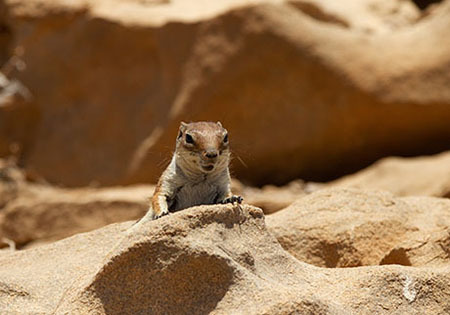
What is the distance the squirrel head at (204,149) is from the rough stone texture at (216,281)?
0.47 meters

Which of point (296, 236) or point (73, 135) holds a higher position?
→ point (296, 236)

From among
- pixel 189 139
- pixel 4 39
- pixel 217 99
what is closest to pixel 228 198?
pixel 189 139

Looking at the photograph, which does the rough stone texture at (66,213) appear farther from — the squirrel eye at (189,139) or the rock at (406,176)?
the squirrel eye at (189,139)

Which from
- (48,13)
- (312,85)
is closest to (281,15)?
(312,85)

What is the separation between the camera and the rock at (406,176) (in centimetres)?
1128

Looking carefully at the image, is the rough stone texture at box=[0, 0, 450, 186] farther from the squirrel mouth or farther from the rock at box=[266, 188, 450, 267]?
the squirrel mouth

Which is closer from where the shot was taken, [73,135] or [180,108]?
[180,108]

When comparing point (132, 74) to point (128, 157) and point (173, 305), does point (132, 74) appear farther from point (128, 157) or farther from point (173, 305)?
point (173, 305)

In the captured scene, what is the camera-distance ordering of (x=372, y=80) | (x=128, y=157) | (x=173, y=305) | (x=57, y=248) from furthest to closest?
(x=128, y=157)
(x=372, y=80)
(x=57, y=248)
(x=173, y=305)

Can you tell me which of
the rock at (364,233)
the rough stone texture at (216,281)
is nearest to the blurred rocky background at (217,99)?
the rock at (364,233)

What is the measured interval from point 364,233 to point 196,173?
1661mm

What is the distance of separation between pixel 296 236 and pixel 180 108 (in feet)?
23.0

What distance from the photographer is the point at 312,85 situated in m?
13.3

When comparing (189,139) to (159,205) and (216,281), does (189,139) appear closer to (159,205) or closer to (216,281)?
(159,205)
